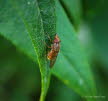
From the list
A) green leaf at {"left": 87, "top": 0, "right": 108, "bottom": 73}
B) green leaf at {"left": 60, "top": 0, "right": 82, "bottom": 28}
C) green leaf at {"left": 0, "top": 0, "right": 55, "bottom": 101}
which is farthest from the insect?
green leaf at {"left": 87, "top": 0, "right": 108, "bottom": 73}

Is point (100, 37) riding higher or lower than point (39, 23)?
lower

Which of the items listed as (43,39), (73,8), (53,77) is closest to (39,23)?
(43,39)

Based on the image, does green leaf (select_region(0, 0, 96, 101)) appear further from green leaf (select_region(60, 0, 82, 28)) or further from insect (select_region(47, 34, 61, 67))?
green leaf (select_region(60, 0, 82, 28))

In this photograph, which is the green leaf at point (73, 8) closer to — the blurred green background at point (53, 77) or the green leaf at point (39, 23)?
the green leaf at point (39, 23)

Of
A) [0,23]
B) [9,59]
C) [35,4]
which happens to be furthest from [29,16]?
[9,59]

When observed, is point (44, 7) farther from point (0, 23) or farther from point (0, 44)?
point (0, 44)

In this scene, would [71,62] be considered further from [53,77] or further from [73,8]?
[53,77]
